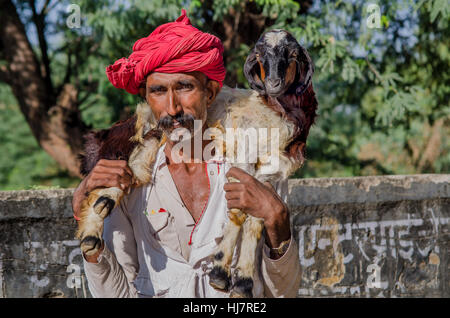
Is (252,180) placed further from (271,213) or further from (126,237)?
(126,237)

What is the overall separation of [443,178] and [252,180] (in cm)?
305

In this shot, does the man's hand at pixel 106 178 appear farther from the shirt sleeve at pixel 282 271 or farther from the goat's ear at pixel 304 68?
the goat's ear at pixel 304 68

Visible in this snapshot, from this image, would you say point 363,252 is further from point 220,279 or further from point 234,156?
point 220,279

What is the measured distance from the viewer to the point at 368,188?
14.6 ft

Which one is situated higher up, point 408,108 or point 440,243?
point 408,108

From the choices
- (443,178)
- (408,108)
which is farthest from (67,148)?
(443,178)

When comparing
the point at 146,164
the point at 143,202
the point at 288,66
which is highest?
the point at 288,66

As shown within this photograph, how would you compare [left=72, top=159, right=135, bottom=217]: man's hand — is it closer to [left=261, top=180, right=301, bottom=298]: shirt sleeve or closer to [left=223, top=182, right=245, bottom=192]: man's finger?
[left=223, top=182, right=245, bottom=192]: man's finger

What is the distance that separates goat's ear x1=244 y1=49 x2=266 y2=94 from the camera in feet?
7.32

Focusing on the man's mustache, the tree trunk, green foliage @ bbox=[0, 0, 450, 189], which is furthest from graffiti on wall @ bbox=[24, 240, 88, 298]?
the tree trunk

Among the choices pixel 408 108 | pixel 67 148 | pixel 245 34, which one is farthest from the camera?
pixel 67 148

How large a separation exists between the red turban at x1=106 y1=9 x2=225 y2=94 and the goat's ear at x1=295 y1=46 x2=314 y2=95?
38 cm

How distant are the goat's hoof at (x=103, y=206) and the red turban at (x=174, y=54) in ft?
1.83

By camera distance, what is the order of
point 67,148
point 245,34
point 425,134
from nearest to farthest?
point 245,34 < point 67,148 < point 425,134
